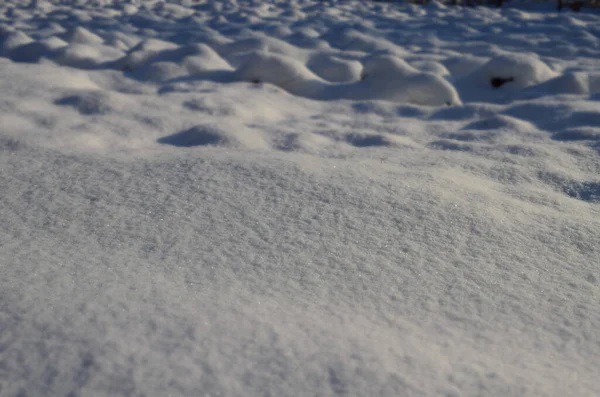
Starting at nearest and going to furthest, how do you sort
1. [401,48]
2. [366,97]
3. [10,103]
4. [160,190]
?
[160,190] < [10,103] < [366,97] < [401,48]

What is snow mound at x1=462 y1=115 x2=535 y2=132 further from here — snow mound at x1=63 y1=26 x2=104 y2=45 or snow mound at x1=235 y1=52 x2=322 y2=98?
snow mound at x1=63 y1=26 x2=104 y2=45

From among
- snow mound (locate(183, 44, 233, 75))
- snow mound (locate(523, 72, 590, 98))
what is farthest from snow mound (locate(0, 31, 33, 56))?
snow mound (locate(523, 72, 590, 98))

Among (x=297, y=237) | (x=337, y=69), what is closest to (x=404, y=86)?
(x=337, y=69)

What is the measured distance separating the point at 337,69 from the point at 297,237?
1436mm

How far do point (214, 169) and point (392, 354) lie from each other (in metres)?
0.59

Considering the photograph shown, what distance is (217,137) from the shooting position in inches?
51.6

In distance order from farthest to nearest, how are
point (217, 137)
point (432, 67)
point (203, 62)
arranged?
point (432, 67), point (203, 62), point (217, 137)

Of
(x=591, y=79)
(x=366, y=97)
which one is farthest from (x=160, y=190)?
(x=591, y=79)

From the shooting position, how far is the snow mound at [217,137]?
130cm

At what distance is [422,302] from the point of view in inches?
27.3

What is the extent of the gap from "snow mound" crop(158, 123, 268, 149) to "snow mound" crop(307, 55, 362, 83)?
31.6 inches

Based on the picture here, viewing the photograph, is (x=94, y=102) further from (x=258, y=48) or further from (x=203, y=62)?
(x=258, y=48)

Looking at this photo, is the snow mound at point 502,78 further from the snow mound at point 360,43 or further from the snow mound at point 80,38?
the snow mound at point 80,38

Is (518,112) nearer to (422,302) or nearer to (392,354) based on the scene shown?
(422,302)
